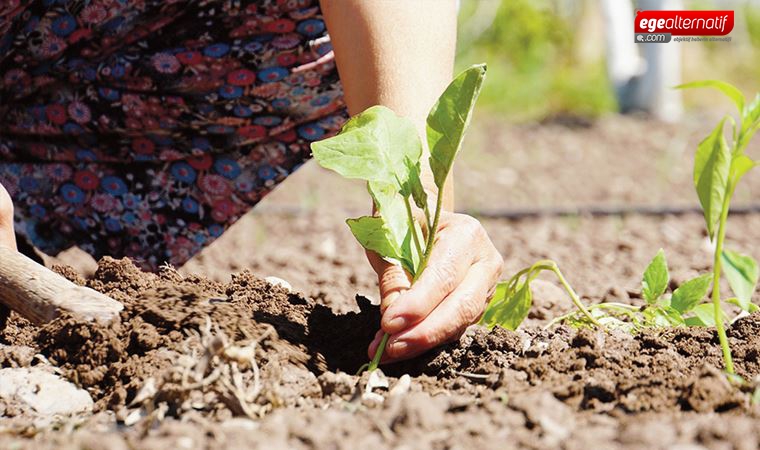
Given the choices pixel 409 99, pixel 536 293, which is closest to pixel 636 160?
pixel 536 293

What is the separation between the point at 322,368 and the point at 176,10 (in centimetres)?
114

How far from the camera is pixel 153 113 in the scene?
7.48 feet

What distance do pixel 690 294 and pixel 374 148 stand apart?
64 cm

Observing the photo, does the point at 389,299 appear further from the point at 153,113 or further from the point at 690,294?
the point at 153,113

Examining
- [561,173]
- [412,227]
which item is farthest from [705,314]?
[561,173]

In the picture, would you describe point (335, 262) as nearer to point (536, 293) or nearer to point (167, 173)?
point (167, 173)

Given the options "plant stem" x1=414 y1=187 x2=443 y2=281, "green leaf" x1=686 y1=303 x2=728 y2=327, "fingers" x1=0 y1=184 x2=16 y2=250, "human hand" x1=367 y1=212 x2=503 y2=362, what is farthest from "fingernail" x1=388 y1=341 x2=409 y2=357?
"fingers" x1=0 y1=184 x2=16 y2=250

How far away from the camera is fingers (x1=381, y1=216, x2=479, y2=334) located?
51.4 inches

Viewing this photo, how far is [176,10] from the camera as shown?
2154 mm

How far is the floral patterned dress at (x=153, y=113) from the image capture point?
2.16 m

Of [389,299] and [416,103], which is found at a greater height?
[416,103]

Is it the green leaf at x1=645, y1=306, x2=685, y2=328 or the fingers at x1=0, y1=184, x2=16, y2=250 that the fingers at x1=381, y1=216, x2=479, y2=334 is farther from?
the fingers at x1=0, y1=184, x2=16, y2=250

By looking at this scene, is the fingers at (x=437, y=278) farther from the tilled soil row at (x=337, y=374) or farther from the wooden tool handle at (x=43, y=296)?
the wooden tool handle at (x=43, y=296)

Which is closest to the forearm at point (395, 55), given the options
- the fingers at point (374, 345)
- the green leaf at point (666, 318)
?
the fingers at point (374, 345)
